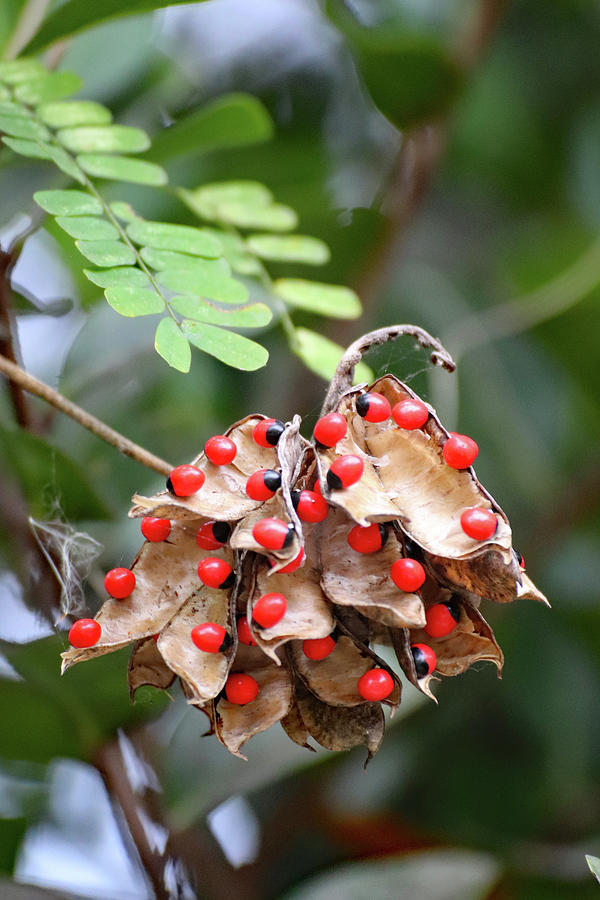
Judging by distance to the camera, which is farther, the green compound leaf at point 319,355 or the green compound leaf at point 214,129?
→ the green compound leaf at point 214,129

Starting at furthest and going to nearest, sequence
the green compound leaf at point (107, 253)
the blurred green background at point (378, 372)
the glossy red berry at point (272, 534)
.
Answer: the blurred green background at point (378, 372), the green compound leaf at point (107, 253), the glossy red berry at point (272, 534)

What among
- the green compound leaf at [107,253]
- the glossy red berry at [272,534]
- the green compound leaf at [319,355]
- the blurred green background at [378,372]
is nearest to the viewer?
the glossy red berry at [272,534]

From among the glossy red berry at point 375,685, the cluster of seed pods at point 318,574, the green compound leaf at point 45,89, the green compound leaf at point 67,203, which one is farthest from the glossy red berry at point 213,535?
the green compound leaf at point 45,89

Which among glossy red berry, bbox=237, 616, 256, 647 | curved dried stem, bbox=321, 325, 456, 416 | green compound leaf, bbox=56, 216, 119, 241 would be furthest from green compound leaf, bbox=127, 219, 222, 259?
glossy red berry, bbox=237, 616, 256, 647

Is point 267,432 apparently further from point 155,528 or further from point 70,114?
point 70,114

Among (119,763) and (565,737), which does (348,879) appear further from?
(565,737)

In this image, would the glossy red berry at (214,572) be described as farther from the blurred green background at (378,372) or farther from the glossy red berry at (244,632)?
the blurred green background at (378,372)
